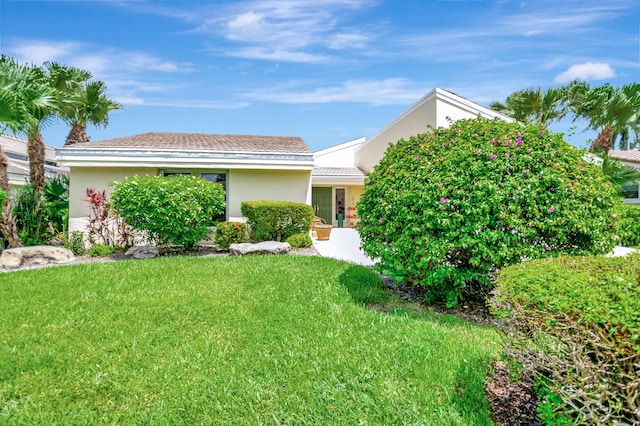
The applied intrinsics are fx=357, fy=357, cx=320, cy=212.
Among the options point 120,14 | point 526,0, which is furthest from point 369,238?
point 120,14

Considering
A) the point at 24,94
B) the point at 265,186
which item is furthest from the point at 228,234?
the point at 24,94

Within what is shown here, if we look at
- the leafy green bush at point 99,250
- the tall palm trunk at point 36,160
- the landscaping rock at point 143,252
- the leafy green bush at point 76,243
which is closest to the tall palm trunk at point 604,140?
the landscaping rock at point 143,252

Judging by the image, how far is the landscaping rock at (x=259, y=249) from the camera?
33.4 feet

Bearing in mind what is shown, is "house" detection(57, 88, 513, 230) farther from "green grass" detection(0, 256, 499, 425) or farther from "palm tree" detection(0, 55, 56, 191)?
"green grass" detection(0, 256, 499, 425)

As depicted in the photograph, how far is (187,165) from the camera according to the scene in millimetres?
12289

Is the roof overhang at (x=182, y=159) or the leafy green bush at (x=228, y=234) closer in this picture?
the leafy green bush at (x=228, y=234)

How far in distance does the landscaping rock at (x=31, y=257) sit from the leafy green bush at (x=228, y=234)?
3969mm

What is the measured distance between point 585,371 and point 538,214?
3.29 m

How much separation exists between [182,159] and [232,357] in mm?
9653

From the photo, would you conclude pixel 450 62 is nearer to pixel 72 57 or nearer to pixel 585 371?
pixel 585 371

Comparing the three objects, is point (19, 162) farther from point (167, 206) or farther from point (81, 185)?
point (167, 206)

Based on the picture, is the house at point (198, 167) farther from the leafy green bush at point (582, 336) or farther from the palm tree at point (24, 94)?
the leafy green bush at point (582, 336)

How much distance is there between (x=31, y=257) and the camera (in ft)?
31.1

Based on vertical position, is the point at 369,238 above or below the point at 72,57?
below
